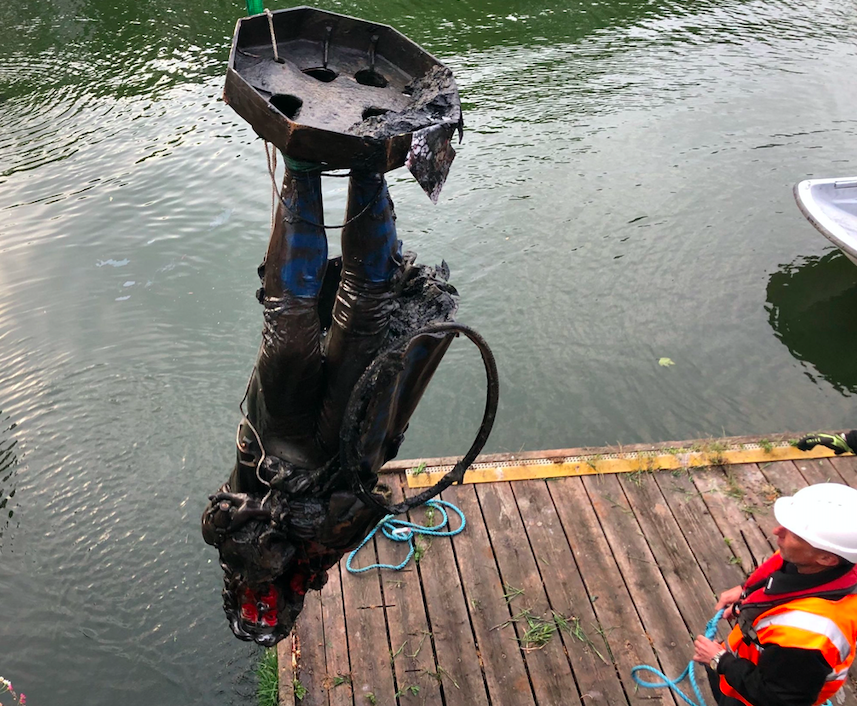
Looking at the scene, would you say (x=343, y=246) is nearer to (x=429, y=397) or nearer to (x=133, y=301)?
(x=429, y=397)

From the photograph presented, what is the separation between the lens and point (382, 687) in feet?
13.0

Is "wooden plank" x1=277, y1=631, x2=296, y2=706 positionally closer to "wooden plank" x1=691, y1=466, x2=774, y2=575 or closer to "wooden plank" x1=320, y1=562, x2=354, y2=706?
"wooden plank" x1=320, y1=562, x2=354, y2=706

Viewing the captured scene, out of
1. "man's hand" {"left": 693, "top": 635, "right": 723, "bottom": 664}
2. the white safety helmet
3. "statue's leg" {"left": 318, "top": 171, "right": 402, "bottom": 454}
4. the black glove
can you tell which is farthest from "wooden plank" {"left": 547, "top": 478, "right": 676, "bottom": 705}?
"statue's leg" {"left": 318, "top": 171, "right": 402, "bottom": 454}

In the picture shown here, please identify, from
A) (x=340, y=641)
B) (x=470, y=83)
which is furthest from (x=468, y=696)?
(x=470, y=83)

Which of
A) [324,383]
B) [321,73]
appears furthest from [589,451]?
[321,73]

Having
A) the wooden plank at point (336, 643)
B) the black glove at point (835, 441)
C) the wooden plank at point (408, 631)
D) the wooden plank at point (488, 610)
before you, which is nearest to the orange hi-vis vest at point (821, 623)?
the black glove at point (835, 441)

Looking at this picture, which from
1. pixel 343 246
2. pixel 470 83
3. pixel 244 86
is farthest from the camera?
pixel 470 83

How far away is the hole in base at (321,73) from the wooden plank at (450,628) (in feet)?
9.74

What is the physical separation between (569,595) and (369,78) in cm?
311

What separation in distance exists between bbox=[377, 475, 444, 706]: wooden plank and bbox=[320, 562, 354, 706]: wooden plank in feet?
0.83

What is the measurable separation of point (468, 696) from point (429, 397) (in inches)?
120

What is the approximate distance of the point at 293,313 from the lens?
2719 millimetres

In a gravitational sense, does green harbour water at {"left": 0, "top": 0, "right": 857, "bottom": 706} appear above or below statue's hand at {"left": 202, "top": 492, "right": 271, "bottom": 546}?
below

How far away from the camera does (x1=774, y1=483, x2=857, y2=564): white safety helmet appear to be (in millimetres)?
2607
